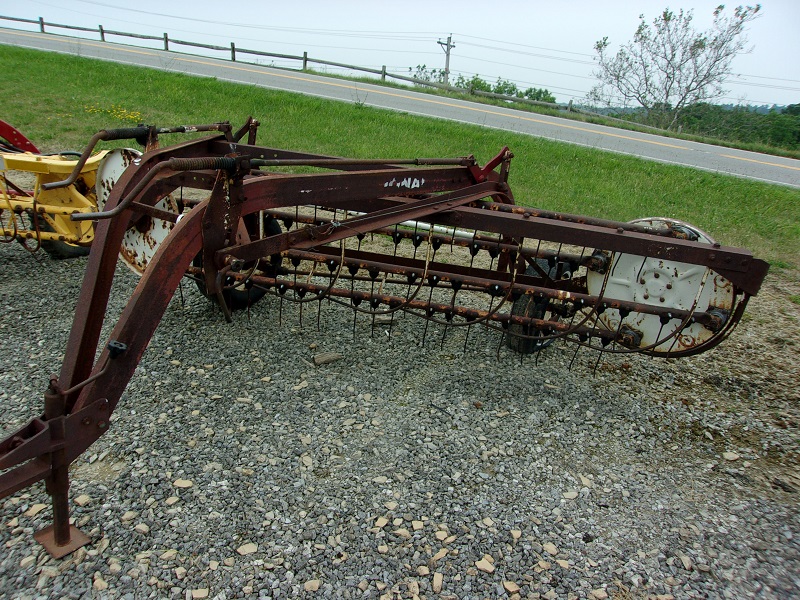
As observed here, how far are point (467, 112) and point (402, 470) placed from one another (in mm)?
13545

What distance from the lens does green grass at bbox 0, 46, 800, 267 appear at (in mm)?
8336

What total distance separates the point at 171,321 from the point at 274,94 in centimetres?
951

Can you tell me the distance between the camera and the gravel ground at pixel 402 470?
255 cm

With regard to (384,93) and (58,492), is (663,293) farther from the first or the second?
(384,93)

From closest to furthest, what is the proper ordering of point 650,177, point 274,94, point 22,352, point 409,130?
point 22,352 < point 650,177 < point 409,130 < point 274,94

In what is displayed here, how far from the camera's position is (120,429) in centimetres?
322

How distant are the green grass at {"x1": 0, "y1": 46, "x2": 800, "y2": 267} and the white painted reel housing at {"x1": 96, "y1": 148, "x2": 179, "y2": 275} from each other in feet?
16.9

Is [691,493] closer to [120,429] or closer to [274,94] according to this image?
[120,429]

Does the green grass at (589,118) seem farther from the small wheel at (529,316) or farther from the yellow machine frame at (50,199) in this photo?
the yellow machine frame at (50,199)

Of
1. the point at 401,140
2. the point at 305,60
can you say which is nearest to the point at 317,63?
the point at 305,60

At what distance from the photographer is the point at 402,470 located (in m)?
3.14

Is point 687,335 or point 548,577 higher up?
point 687,335

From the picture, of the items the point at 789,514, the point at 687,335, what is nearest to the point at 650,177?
the point at 687,335

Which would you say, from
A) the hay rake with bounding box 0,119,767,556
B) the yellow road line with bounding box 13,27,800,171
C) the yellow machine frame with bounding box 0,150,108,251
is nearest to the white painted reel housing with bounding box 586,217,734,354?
the hay rake with bounding box 0,119,767,556
